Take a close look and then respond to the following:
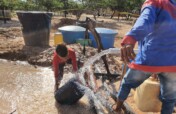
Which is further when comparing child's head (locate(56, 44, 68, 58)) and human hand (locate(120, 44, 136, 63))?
child's head (locate(56, 44, 68, 58))

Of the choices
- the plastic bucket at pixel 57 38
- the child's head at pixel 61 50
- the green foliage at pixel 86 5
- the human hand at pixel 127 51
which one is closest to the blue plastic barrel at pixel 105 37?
the plastic bucket at pixel 57 38

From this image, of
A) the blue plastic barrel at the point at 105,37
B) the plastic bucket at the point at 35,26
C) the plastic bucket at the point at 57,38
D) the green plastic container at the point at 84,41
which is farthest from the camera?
the blue plastic barrel at the point at 105,37

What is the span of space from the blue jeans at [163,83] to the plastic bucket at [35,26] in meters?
5.75

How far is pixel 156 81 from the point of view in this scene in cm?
411

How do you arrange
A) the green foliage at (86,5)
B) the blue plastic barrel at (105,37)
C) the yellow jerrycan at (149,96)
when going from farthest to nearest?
the green foliage at (86,5) → the blue plastic barrel at (105,37) → the yellow jerrycan at (149,96)

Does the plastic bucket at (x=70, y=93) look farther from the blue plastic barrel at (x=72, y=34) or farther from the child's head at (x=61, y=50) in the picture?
the blue plastic barrel at (x=72, y=34)

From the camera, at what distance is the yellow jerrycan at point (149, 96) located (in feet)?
13.3

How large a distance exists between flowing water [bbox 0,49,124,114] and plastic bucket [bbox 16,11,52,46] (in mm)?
1521

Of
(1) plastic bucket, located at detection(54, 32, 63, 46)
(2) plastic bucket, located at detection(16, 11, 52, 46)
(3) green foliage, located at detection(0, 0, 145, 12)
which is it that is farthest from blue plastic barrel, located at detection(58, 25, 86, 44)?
(3) green foliage, located at detection(0, 0, 145, 12)

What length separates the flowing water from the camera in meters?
4.11

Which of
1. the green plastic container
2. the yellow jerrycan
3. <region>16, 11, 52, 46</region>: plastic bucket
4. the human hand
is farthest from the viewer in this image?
<region>16, 11, 52, 46</region>: plastic bucket

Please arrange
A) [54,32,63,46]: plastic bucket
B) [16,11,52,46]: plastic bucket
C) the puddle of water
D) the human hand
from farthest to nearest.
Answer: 1. [54,32,63,46]: plastic bucket
2. [16,11,52,46]: plastic bucket
3. the puddle of water
4. the human hand

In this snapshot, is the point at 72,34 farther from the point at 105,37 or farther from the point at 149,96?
the point at 149,96

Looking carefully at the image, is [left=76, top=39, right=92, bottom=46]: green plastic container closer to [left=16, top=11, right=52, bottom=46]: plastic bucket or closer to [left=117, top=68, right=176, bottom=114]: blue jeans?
[left=16, top=11, right=52, bottom=46]: plastic bucket
